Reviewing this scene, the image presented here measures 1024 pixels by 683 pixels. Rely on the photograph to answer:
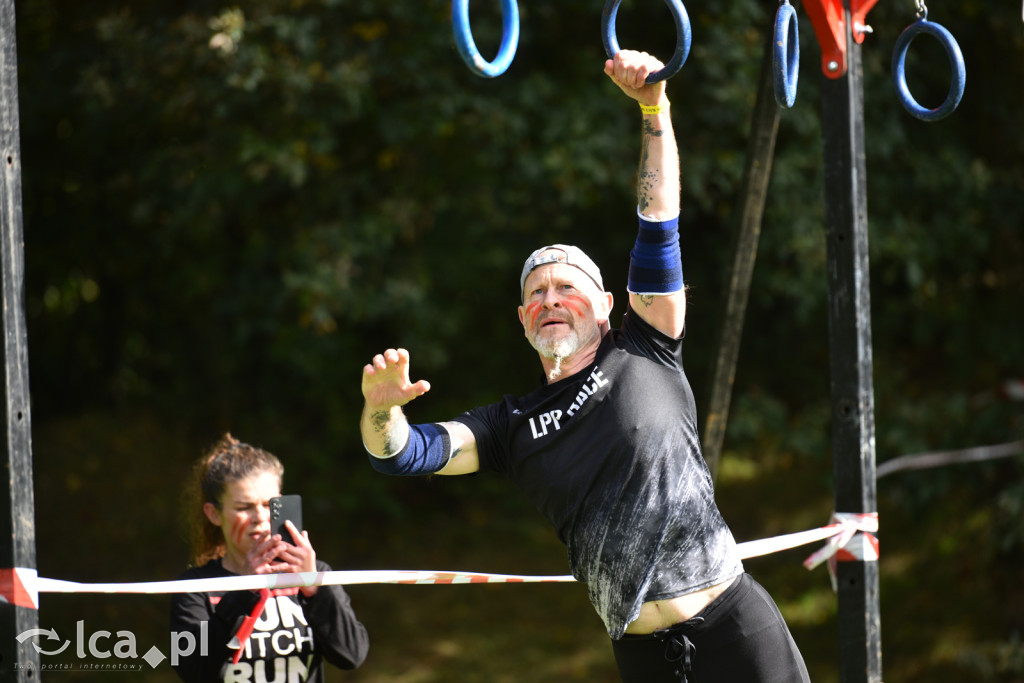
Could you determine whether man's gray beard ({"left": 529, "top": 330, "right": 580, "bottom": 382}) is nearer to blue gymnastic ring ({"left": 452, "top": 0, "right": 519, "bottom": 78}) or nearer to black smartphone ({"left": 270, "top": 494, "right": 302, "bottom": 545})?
blue gymnastic ring ({"left": 452, "top": 0, "right": 519, "bottom": 78})

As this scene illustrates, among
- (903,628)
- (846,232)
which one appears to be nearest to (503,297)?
(903,628)

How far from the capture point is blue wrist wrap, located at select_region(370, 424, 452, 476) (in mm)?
2387

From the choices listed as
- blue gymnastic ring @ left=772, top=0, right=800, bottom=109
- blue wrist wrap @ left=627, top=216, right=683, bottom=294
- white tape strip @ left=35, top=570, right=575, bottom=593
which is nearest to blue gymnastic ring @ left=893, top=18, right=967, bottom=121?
blue gymnastic ring @ left=772, top=0, right=800, bottom=109

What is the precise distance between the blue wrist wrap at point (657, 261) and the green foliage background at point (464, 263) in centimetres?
216

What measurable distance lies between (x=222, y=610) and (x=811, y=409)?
17.0 ft

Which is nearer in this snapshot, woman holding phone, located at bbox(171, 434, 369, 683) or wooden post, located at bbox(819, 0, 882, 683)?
woman holding phone, located at bbox(171, 434, 369, 683)

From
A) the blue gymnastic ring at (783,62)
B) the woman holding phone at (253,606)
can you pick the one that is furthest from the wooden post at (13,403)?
the blue gymnastic ring at (783,62)

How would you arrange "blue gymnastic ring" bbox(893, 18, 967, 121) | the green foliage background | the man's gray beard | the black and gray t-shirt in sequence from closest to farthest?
1. the black and gray t-shirt
2. the man's gray beard
3. "blue gymnastic ring" bbox(893, 18, 967, 121)
4. the green foliage background

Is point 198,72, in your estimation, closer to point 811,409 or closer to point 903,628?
point 811,409

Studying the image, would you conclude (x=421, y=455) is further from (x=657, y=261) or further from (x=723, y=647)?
(x=723, y=647)

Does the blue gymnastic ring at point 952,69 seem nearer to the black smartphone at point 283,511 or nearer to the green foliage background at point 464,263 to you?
the green foliage background at point 464,263

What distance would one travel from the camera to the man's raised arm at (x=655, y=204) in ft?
7.76

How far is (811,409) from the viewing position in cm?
705

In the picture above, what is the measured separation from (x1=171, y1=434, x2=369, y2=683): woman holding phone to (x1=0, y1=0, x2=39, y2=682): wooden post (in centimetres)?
50
